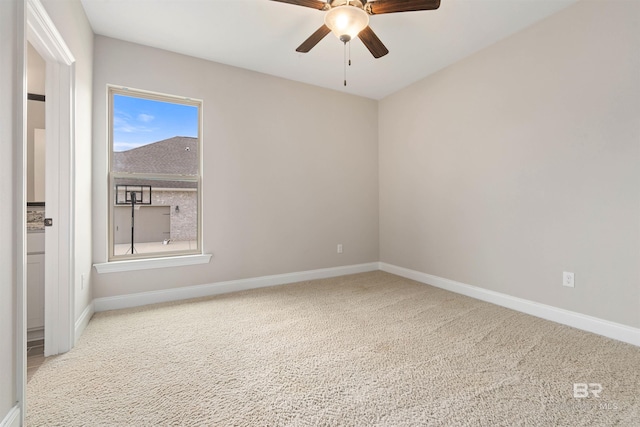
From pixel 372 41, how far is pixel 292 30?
85 centimetres

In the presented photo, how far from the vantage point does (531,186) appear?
2.66 meters

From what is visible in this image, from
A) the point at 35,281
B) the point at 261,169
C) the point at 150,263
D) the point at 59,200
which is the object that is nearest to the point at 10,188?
the point at 59,200

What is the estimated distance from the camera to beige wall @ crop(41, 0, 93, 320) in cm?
203

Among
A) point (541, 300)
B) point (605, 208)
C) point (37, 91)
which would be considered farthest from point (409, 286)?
point (37, 91)

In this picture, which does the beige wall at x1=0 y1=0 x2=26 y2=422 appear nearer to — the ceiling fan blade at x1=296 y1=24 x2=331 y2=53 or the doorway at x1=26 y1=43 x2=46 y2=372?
the doorway at x1=26 y1=43 x2=46 y2=372

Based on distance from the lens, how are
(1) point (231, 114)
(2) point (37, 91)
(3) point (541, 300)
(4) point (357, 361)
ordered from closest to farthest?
(4) point (357, 361), (2) point (37, 91), (3) point (541, 300), (1) point (231, 114)

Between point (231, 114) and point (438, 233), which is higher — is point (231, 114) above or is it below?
above

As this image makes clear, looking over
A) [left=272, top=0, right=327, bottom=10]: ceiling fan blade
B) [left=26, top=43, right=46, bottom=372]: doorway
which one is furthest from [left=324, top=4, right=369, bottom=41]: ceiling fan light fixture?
[left=26, top=43, right=46, bottom=372]: doorway

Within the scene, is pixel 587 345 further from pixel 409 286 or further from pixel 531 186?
pixel 409 286

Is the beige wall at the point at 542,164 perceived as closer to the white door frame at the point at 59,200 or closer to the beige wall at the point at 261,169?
the beige wall at the point at 261,169

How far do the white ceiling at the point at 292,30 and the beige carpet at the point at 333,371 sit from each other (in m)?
2.67

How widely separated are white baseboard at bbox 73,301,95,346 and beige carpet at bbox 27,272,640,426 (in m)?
0.06

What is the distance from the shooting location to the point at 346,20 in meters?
1.96

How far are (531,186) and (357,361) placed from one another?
7.44 ft
